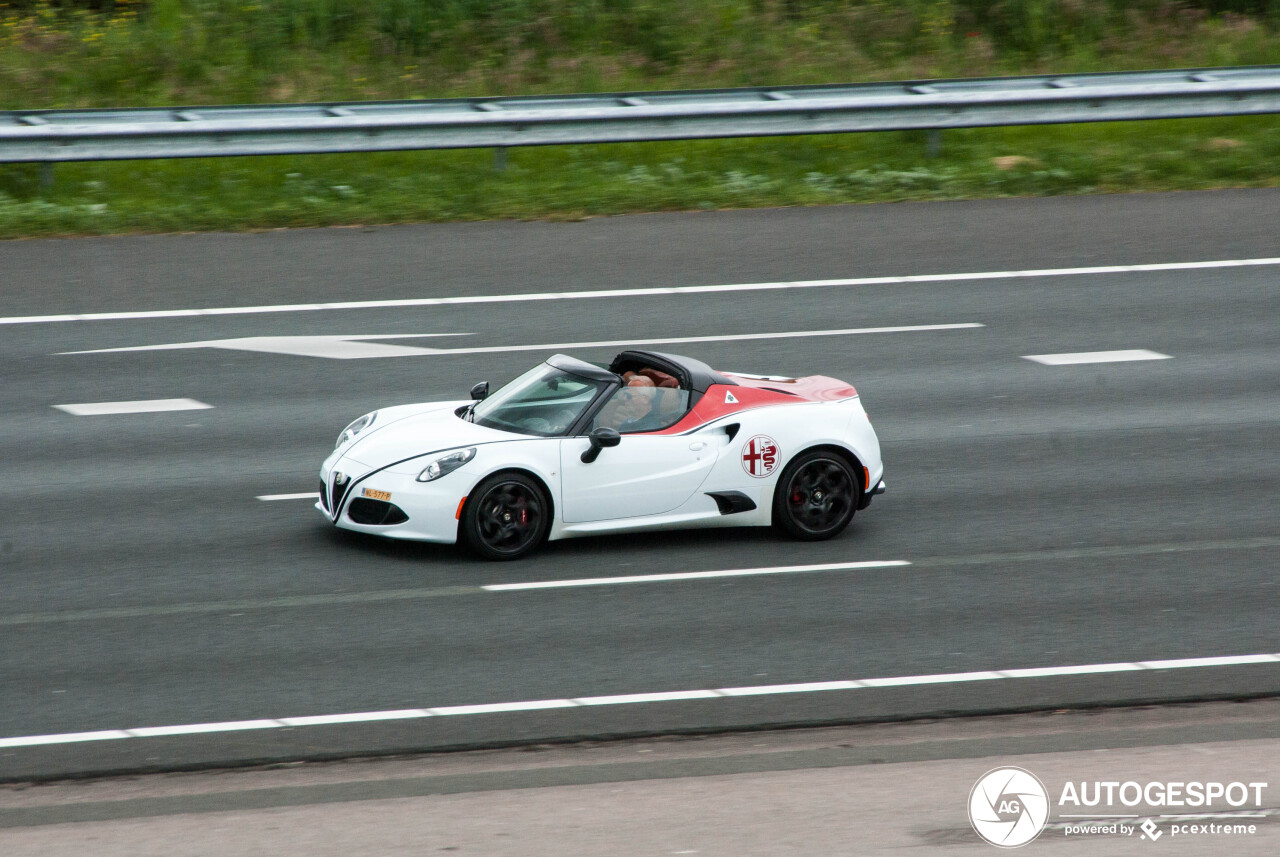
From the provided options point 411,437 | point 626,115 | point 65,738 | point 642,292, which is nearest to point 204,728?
point 65,738

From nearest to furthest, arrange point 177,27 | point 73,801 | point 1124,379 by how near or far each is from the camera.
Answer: point 73,801
point 1124,379
point 177,27

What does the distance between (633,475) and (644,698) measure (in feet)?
7.91

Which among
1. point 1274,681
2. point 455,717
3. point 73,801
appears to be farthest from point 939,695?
point 73,801

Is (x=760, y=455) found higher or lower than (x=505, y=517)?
higher

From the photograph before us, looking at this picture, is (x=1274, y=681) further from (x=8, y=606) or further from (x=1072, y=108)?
(x=1072, y=108)

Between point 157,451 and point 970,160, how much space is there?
11.8 metres

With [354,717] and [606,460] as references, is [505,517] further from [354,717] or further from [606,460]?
[354,717]

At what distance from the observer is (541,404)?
10.8 metres

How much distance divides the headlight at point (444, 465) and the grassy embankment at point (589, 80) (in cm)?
901

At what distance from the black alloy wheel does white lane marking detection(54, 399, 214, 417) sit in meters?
4.27

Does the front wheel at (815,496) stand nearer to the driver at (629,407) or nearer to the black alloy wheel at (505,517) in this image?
the driver at (629,407)

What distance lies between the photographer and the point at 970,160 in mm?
20828

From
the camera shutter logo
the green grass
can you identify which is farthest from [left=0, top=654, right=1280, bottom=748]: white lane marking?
the green grass

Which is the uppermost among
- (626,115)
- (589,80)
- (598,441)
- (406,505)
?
(589,80)
